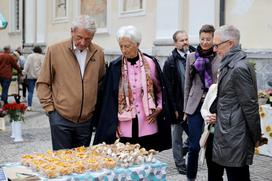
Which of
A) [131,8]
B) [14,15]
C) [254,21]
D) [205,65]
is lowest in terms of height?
[205,65]

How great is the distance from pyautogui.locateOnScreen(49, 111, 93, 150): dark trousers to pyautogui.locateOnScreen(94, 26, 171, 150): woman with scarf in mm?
149

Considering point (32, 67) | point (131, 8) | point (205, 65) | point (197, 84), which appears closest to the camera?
point (205, 65)

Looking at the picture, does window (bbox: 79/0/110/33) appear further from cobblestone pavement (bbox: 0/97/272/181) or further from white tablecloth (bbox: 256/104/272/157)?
white tablecloth (bbox: 256/104/272/157)

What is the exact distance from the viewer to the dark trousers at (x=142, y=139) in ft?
14.2

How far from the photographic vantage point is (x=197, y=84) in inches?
211

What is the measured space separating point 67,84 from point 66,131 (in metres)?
0.42

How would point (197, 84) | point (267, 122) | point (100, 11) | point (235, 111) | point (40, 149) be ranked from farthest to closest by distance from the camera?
point (100, 11), point (40, 149), point (267, 122), point (197, 84), point (235, 111)

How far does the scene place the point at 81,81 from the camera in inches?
170

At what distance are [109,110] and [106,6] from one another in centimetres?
1161

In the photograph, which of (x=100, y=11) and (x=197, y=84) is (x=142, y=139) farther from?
(x=100, y=11)

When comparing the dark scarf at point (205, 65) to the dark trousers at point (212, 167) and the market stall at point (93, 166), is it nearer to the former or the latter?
the dark trousers at point (212, 167)

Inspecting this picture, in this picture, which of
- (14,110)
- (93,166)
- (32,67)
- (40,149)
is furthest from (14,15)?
(93,166)

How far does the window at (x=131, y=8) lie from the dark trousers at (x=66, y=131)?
947 centimetres

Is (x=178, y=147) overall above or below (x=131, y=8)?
below
